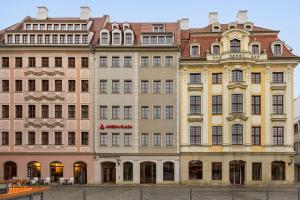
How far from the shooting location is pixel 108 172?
6431cm

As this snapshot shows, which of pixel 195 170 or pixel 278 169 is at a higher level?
pixel 278 169

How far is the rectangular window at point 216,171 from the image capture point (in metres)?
62.9

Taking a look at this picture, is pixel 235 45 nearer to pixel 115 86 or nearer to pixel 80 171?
pixel 115 86

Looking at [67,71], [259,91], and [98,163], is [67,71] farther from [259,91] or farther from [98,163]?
[259,91]

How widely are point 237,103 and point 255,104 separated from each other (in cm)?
233

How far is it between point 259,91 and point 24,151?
98.6 ft

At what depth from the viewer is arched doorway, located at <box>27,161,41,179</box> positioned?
63625mm

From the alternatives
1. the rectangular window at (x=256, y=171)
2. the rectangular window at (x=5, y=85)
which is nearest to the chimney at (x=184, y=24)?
the rectangular window at (x=256, y=171)

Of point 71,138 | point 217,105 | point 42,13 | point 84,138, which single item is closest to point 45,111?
point 71,138

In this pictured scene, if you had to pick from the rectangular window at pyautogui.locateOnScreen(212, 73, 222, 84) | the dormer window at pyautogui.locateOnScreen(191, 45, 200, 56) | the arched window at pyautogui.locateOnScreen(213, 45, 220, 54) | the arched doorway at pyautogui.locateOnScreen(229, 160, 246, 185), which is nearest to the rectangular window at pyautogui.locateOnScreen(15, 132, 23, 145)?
the dormer window at pyautogui.locateOnScreen(191, 45, 200, 56)

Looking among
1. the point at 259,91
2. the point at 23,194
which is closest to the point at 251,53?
the point at 259,91

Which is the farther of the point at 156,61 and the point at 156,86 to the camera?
the point at 156,61

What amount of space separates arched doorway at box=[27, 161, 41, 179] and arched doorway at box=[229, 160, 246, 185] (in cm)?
2376

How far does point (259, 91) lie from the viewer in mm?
63094
